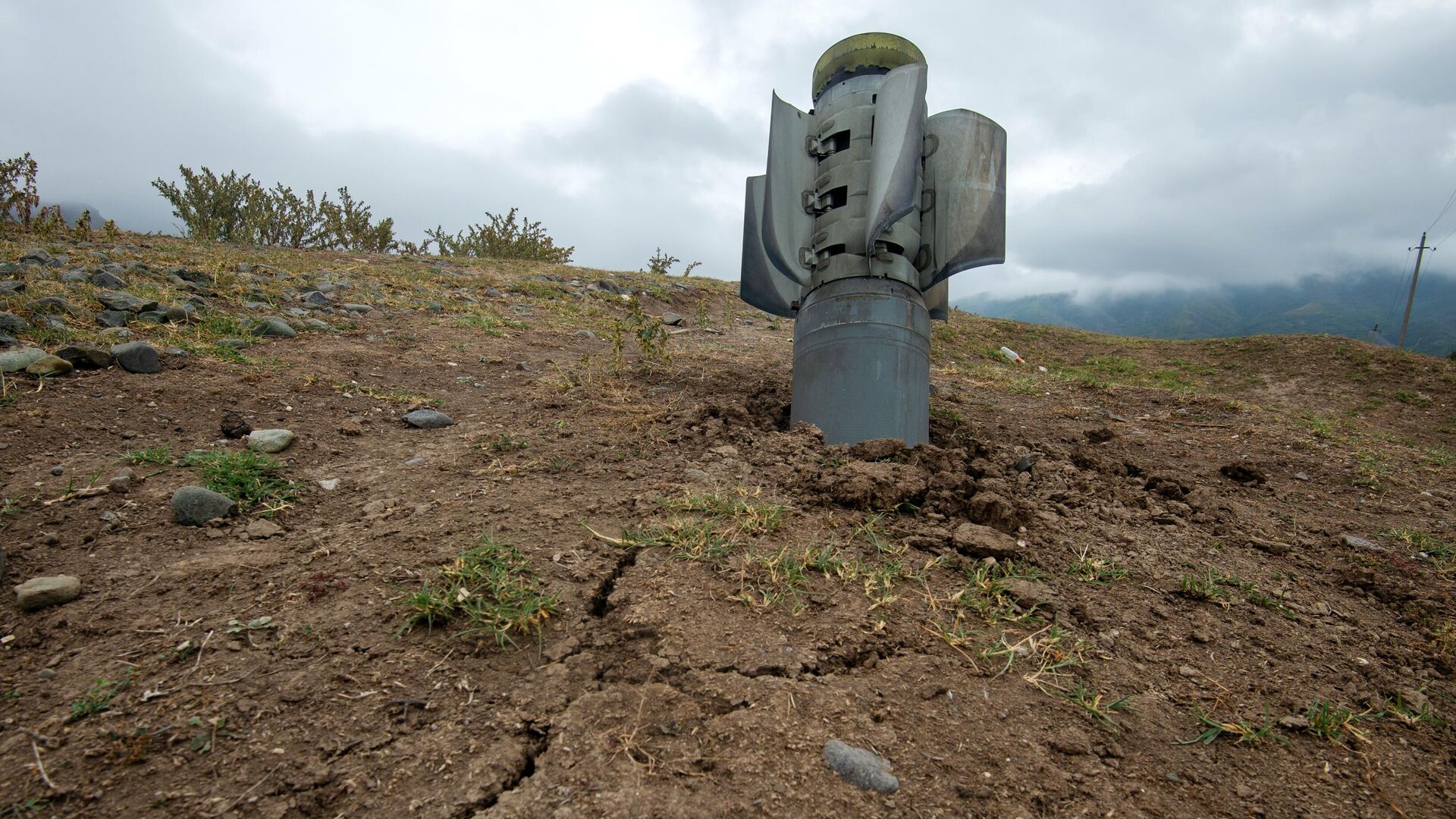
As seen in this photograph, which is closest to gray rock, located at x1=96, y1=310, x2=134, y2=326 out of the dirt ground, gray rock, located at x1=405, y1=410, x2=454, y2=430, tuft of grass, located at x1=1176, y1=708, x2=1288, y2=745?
the dirt ground

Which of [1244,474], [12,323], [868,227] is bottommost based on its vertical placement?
[1244,474]

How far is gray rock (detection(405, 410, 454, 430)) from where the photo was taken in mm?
3243

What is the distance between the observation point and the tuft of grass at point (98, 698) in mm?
1345

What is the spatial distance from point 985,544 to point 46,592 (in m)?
2.68

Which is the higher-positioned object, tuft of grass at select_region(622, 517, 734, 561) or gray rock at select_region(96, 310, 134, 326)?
gray rock at select_region(96, 310, 134, 326)

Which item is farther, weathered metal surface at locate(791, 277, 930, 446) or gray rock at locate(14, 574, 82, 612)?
weathered metal surface at locate(791, 277, 930, 446)

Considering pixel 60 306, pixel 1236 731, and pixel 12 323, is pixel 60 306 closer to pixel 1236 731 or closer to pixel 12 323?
pixel 12 323

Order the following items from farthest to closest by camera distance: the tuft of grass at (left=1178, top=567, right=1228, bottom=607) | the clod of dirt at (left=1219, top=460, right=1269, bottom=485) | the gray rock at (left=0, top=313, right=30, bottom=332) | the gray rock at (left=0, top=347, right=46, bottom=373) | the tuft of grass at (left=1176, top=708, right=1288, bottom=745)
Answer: the clod of dirt at (left=1219, top=460, right=1269, bottom=485), the gray rock at (left=0, top=313, right=30, bottom=332), the gray rock at (left=0, top=347, right=46, bottom=373), the tuft of grass at (left=1178, top=567, right=1228, bottom=607), the tuft of grass at (left=1176, top=708, right=1288, bottom=745)

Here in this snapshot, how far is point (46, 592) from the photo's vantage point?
1.68m

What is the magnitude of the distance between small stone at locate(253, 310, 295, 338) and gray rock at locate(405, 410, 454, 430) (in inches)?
69.6

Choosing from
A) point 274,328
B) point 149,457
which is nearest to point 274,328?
point 274,328

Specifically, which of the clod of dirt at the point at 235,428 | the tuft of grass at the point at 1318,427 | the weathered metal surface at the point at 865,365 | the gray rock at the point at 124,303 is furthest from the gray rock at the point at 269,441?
the tuft of grass at the point at 1318,427

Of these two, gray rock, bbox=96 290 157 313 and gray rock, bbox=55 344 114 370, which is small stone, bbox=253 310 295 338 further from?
gray rock, bbox=55 344 114 370

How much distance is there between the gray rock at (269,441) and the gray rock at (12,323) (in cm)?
174
